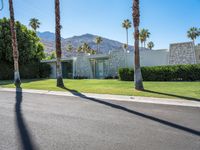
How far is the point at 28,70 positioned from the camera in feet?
106

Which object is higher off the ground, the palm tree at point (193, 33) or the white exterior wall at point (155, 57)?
the palm tree at point (193, 33)

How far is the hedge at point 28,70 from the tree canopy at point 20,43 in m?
0.84

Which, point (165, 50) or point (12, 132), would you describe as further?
point (165, 50)

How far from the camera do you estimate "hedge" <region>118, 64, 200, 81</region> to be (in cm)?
1991

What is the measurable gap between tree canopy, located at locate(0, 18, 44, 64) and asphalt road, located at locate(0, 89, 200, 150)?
22.2m

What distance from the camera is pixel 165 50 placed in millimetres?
26484

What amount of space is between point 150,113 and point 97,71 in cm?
2415

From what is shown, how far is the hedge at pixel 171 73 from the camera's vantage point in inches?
784

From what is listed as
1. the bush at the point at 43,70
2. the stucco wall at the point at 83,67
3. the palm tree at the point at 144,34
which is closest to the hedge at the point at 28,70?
the bush at the point at 43,70

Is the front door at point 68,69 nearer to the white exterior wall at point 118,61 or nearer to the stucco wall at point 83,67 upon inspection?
the white exterior wall at point 118,61

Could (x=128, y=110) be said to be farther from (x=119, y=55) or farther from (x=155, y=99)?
(x=119, y=55)

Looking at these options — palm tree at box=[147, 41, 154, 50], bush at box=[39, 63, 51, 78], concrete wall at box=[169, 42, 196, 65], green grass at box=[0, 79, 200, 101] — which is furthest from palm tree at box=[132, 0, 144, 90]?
palm tree at box=[147, 41, 154, 50]

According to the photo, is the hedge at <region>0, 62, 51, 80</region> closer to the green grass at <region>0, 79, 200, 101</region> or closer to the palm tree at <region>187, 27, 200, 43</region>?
the green grass at <region>0, 79, 200, 101</region>

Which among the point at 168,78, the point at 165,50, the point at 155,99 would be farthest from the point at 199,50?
the point at 155,99
